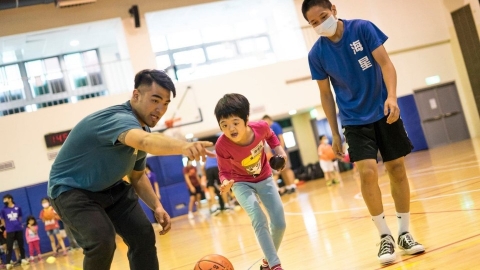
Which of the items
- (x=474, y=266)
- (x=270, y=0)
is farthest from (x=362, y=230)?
(x=270, y=0)

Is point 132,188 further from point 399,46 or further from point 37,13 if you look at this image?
point 399,46

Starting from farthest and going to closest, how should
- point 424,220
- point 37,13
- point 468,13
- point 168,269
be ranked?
point 468,13 → point 37,13 → point 168,269 → point 424,220

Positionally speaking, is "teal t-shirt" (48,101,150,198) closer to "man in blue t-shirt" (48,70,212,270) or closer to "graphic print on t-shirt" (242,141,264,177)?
"man in blue t-shirt" (48,70,212,270)

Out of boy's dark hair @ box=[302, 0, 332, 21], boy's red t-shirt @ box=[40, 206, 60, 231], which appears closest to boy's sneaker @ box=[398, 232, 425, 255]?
boy's dark hair @ box=[302, 0, 332, 21]

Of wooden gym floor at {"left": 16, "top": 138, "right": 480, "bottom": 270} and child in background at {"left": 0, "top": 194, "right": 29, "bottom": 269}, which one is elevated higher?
child in background at {"left": 0, "top": 194, "right": 29, "bottom": 269}

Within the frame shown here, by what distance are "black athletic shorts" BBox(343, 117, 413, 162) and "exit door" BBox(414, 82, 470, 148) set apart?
19.0m

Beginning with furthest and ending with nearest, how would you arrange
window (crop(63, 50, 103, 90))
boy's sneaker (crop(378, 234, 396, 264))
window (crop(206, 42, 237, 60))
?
window (crop(206, 42, 237, 60))
window (crop(63, 50, 103, 90))
boy's sneaker (crop(378, 234, 396, 264))

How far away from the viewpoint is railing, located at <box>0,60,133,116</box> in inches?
773

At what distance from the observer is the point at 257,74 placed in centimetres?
2030

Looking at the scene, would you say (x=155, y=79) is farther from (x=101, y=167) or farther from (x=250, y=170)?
(x=250, y=170)

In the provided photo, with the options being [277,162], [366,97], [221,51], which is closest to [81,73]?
[221,51]

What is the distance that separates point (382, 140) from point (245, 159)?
112 centimetres

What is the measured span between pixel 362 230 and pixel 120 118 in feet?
12.3

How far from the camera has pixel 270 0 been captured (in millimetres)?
22141
